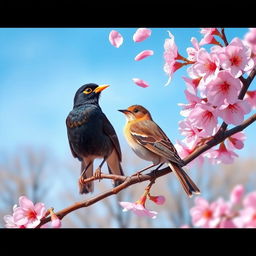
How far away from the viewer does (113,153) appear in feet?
5.07

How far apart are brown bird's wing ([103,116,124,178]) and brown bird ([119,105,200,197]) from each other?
0.15 meters

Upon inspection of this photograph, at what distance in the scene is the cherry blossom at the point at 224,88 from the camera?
85 cm

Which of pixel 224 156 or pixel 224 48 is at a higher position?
pixel 224 48

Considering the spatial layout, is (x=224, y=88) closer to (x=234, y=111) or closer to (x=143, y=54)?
(x=234, y=111)

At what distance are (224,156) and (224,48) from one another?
1.07 ft

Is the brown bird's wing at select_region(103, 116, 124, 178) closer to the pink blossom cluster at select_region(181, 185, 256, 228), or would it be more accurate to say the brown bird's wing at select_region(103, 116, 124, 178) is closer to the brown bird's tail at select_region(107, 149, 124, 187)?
the brown bird's tail at select_region(107, 149, 124, 187)

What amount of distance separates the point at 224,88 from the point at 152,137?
0.48m

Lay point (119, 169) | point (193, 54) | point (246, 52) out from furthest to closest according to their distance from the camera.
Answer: point (119, 169) → point (193, 54) → point (246, 52)

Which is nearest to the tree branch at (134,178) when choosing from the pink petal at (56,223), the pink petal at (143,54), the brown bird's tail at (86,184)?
the pink petal at (56,223)

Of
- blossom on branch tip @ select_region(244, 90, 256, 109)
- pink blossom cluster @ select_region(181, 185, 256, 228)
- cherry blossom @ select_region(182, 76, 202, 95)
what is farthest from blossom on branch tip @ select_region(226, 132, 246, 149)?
pink blossom cluster @ select_region(181, 185, 256, 228)
